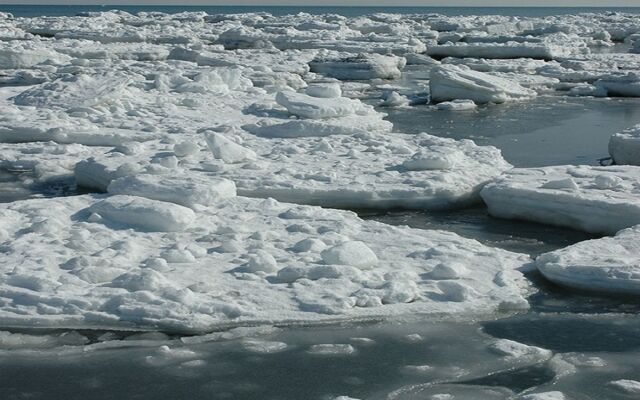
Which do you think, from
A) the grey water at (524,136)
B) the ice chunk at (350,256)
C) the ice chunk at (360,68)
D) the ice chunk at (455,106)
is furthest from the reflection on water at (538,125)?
the ice chunk at (360,68)

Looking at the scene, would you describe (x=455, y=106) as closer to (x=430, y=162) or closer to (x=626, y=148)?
A: (x=626, y=148)

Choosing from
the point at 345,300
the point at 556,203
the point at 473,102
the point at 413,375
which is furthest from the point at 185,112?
the point at 413,375

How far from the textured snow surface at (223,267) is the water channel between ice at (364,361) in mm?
146

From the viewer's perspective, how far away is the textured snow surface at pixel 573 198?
21.2ft

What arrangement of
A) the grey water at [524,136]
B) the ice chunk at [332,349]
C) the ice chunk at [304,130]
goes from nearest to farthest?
the ice chunk at [332,349], the grey water at [524,136], the ice chunk at [304,130]

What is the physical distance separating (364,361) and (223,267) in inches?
54.8

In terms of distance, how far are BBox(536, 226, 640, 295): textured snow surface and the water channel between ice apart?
8cm

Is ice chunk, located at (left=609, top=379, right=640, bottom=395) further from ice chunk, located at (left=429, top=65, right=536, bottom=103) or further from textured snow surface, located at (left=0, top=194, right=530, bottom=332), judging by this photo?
ice chunk, located at (left=429, top=65, right=536, bottom=103)

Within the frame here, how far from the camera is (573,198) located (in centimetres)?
664

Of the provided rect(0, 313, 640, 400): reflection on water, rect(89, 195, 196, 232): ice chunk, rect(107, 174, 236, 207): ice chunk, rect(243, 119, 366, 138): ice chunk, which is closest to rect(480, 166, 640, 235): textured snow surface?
rect(0, 313, 640, 400): reflection on water

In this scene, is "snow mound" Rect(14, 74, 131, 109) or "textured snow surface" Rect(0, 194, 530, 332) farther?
"snow mound" Rect(14, 74, 131, 109)

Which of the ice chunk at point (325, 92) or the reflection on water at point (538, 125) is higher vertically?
the ice chunk at point (325, 92)

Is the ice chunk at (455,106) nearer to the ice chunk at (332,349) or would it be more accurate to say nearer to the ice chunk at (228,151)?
the ice chunk at (228,151)

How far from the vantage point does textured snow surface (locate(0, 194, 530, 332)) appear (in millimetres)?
4695
